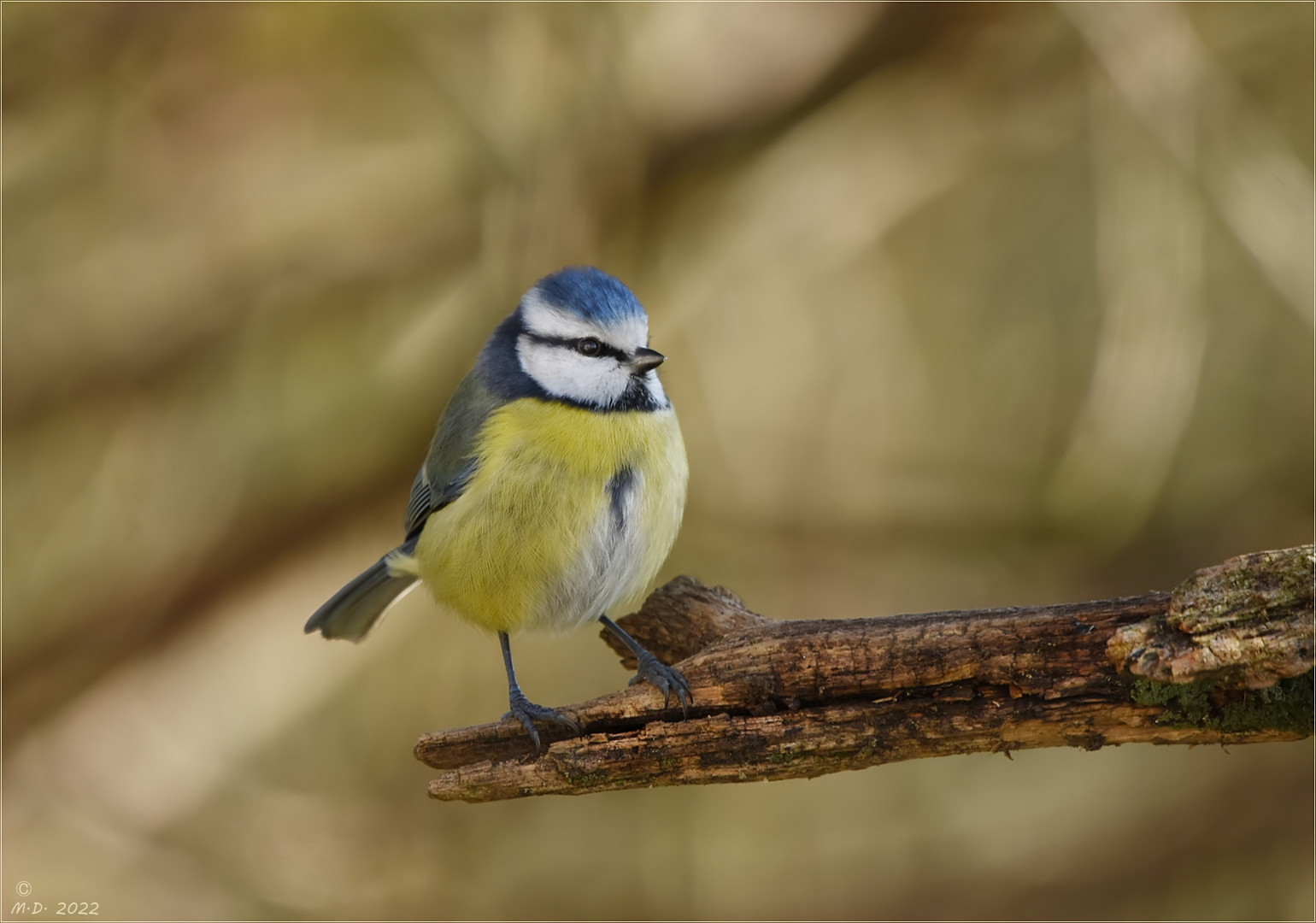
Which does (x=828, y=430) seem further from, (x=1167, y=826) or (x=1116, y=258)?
(x=1167, y=826)

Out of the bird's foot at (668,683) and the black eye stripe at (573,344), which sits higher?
the black eye stripe at (573,344)

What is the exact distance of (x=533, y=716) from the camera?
2330 mm

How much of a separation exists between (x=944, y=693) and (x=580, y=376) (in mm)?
1148

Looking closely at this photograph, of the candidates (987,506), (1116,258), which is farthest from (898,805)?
(1116,258)

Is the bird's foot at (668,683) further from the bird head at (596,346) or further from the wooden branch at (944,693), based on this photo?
the bird head at (596,346)

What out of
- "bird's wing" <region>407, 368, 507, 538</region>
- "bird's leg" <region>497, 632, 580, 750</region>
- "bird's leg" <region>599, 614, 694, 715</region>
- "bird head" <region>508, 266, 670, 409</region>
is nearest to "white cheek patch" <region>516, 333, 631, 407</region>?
"bird head" <region>508, 266, 670, 409</region>

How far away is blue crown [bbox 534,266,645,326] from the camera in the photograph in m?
2.46

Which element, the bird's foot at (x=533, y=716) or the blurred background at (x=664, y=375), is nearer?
the bird's foot at (x=533, y=716)

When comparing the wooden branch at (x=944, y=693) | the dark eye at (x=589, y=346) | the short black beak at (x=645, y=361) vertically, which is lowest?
the wooden branch at (x=944, y=693)

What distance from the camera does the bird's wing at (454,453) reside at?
255 cm

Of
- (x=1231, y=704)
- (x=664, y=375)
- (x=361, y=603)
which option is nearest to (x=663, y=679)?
(x=1231, y=704)

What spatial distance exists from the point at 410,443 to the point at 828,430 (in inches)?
65.4

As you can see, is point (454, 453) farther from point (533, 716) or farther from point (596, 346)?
point (533, 716)

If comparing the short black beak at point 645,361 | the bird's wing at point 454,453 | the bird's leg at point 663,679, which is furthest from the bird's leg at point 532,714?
the short black beak at point 645,361
